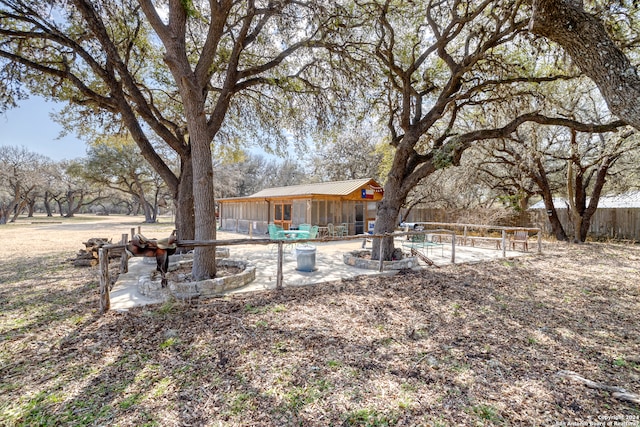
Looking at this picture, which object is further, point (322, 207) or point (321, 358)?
point (322, 207)

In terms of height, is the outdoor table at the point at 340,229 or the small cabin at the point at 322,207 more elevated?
the small cabin at the point at 322,207

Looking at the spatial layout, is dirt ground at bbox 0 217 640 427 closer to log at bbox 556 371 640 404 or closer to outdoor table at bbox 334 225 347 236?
log at bbox 556 371 640 404

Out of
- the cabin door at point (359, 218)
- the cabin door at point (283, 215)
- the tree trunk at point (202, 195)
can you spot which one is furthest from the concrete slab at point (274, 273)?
the cabin door at point (359, 218)

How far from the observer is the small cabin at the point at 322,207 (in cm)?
1397

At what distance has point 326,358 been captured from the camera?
303 cm

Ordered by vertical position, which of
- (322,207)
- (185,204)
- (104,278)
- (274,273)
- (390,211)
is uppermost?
(322,207)

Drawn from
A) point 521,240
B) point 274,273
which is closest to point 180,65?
point 274,273

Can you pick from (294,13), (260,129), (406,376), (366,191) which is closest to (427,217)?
(366,191)

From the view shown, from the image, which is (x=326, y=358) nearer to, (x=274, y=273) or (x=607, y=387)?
(x=607, y=387)

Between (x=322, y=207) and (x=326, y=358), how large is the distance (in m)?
11.3

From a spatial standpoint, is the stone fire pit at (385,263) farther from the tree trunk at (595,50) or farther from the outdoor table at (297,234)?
the tree trunk at (595,50)

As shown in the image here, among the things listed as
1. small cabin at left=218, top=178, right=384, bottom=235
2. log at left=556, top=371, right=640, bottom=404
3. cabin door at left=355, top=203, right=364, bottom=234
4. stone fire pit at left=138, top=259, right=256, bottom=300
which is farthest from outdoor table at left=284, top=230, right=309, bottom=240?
log at left=556, top=371, right=640, bottom=404

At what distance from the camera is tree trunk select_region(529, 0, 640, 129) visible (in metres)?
2.95

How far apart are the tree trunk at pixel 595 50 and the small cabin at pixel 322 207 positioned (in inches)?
398
